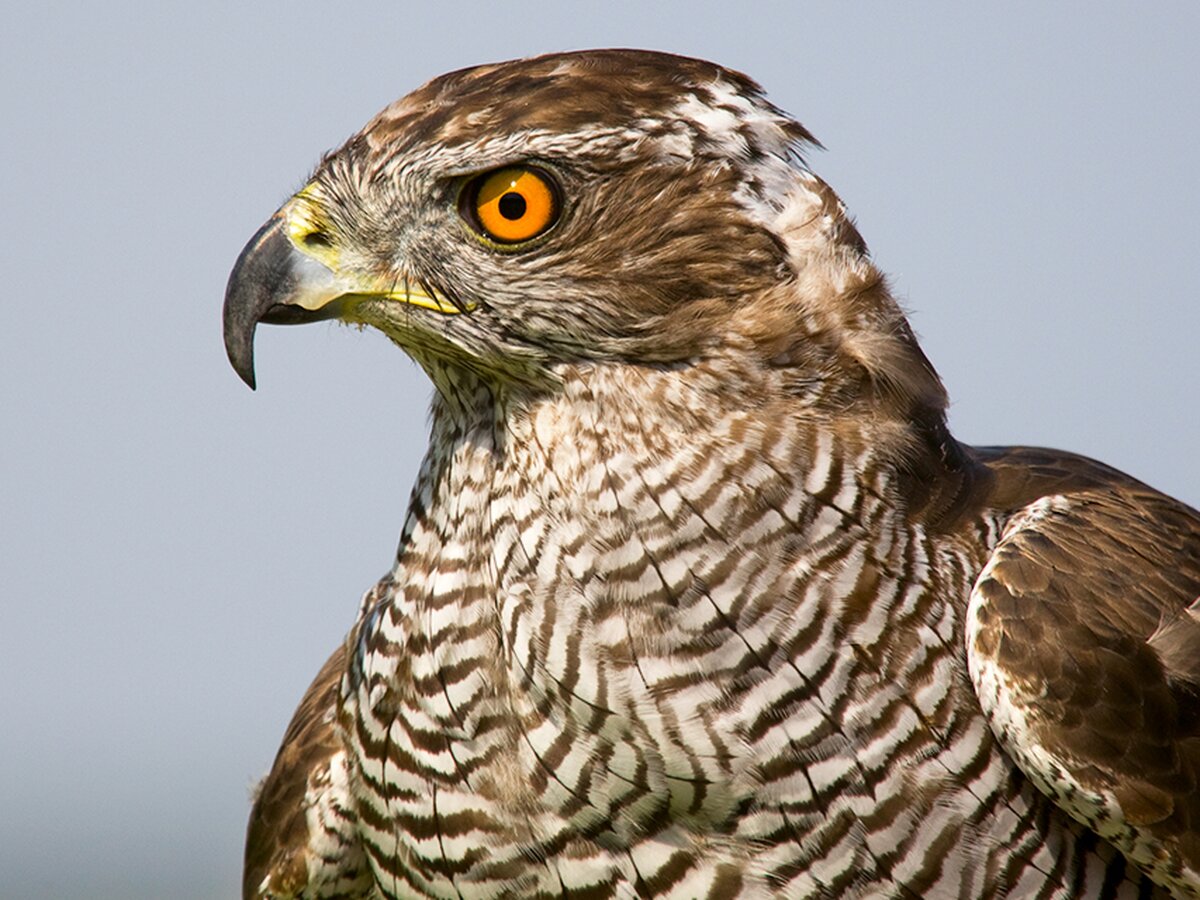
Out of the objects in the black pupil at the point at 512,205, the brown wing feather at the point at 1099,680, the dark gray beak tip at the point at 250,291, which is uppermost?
the black pupil at the point at 512,205

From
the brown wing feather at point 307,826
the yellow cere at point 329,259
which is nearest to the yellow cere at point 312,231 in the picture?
the yellow cere at point 329,259

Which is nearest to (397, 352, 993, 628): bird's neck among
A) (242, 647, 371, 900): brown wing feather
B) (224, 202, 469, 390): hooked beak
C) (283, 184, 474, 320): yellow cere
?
(283, 184, 474, 320): yellow cere

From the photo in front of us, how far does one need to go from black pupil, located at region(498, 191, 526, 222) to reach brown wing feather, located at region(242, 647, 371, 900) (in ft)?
4.94

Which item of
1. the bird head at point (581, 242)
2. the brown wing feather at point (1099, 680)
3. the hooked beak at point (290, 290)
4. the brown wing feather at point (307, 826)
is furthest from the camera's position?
the brown wing feather at point (307, 826)

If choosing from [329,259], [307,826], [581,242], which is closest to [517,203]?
[581,242]

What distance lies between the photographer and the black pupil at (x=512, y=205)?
381cm

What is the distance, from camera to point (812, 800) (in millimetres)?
3598

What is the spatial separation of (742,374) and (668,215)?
411 millimetres

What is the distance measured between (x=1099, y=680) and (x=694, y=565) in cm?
94

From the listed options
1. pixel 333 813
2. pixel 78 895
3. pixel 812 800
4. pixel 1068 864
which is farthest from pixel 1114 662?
pixel 78 895

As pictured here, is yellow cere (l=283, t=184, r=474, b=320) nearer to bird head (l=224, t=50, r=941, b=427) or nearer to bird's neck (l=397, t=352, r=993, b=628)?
bird head (l=224, t=50, r=941, b=427)

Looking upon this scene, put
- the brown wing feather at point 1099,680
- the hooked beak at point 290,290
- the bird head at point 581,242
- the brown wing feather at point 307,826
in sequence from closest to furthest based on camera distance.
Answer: the brown wing feather at point 1099,680 < the bird head at point 581,242 < the hooked beak at point 290,290 < the brown wing feather at point 307,826

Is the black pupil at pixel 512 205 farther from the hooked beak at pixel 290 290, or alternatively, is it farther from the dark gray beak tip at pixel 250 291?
the dark gray beak tip at pixel 250 291

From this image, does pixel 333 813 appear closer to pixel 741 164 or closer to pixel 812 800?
pixel 812 800
